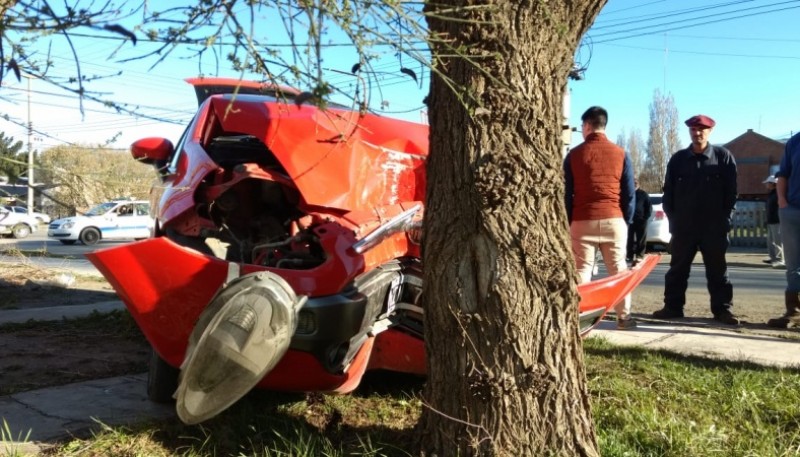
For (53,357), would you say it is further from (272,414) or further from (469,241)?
(469,241)

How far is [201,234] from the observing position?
3.29 meters

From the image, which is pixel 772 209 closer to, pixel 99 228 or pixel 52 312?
pixel 52 312

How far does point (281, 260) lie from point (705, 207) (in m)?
4.56

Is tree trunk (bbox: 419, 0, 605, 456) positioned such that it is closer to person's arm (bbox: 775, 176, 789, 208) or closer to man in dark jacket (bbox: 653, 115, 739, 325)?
man in dark jacket (bbox: 653, 115, 739, 325)

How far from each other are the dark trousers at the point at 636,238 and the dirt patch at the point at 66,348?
8044mm

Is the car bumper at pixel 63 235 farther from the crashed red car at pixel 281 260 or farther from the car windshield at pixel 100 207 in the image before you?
the crashed red car at pixel 281 260

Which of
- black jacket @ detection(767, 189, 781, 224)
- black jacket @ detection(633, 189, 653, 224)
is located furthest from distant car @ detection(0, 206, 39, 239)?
black jacket @ detection(767, 189, 781, 224)

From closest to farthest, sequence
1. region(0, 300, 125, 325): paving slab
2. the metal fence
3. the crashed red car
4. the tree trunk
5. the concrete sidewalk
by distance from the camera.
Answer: the crashed red car → the tree trunk → the concrete sidewalk → region(0, 300, 125, 325): paving slab → the metal fence

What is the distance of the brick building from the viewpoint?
165 feet

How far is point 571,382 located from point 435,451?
57cm

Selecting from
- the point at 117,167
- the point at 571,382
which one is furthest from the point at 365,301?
the point at 117,167

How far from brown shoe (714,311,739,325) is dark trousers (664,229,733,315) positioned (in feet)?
0.12

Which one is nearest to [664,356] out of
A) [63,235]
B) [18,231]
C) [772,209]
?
[772,209]

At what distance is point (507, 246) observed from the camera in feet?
7.79
